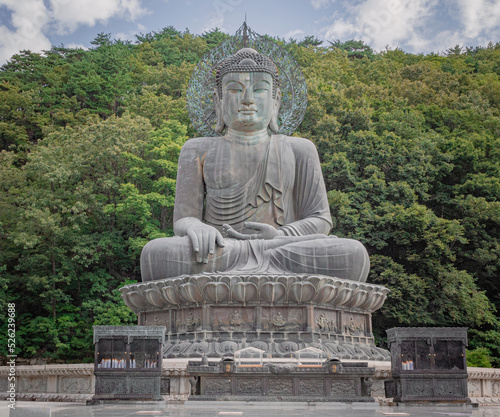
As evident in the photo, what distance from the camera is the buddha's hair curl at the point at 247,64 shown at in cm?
1155

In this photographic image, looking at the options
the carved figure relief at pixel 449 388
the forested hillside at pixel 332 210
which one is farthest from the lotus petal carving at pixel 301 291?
the forested hillside at pixel 332 210

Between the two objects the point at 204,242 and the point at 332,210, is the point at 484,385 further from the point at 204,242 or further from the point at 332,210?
the point at 332,210

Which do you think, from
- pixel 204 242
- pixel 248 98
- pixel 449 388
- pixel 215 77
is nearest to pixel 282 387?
pixel 449 388

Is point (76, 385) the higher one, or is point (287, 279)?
point (287, 279)

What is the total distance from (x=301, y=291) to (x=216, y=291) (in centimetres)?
121

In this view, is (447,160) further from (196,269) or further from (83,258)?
(196,269)

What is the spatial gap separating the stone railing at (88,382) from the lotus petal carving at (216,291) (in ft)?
4.25

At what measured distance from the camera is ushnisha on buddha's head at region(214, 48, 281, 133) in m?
11.5

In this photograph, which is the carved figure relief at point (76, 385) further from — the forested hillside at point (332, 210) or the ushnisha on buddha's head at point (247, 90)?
the forested hillside at point (332, 210)

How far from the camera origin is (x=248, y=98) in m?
11.4

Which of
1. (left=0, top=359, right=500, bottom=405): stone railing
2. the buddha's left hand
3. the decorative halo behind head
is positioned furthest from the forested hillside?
the buddha's left hand

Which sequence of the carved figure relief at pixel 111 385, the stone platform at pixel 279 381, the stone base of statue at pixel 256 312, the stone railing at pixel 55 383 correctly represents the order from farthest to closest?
the stone base of statue at pixel 256 312, the stone railing at pixel 55 383, the carved figure relief at pixel 111 385, the stone platform at pixel 279 381

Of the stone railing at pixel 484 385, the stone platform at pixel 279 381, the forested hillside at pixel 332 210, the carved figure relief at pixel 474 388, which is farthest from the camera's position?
the forested hillside at pixel 332 210

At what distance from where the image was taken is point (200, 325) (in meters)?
10.0
